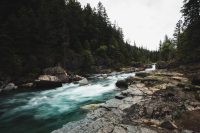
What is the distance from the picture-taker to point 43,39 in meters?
41.8

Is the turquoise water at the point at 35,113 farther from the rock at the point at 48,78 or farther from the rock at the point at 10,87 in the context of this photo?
the rock at the point at 48,78

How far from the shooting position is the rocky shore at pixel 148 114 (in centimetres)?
1053

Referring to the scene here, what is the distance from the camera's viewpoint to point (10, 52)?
29.6 metres

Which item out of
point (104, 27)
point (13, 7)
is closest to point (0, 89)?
point (13, 7)

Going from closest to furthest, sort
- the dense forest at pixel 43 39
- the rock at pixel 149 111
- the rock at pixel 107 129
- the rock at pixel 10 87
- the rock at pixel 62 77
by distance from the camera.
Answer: the rock at pixel 107 129, the rock at pixel 149 111, the rock at pixel 10 87, the dense forest at pixel 43 39, the rock at pixel 62 77

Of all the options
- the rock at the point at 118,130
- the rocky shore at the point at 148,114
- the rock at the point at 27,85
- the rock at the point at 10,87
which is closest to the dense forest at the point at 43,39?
the rock at the point at 10,87

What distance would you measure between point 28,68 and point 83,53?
22.0 meters

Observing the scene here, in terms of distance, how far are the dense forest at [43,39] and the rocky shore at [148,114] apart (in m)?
20.3

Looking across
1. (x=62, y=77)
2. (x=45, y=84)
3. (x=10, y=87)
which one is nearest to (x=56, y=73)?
(x=62, y=77)

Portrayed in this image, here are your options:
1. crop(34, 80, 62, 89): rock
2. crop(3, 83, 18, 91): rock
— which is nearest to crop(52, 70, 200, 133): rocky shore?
crop(34, 80, 62, 89): rock

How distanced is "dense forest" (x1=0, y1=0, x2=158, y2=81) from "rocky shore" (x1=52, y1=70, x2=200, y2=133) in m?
20.3

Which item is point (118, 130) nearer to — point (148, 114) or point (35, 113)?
point (148, 114)

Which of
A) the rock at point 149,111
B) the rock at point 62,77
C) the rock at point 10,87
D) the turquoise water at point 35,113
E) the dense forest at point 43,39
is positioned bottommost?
the turquoise water at point 35,113

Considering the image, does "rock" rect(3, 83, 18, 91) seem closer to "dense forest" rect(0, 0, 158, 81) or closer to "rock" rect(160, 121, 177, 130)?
"dense forest" rect(0, 0, 158, 81)
